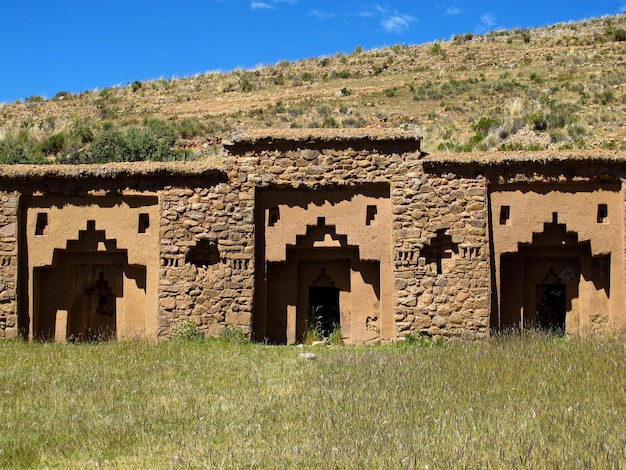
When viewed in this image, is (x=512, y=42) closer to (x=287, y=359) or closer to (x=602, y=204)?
(x=602, y=204)

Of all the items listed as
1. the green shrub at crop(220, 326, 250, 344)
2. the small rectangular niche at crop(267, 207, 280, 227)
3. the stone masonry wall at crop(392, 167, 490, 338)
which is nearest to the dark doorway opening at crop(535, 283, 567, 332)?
the stone masonry wall at crop(392, 167, 490, 338)

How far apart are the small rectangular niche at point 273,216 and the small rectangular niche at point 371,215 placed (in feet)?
5.79

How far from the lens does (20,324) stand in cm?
1404

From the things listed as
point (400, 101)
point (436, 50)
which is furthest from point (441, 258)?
point (436, 50)

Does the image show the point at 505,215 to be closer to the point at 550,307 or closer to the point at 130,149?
the point at 550,307

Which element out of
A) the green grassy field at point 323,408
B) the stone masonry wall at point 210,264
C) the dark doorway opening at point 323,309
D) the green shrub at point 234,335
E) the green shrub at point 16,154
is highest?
the green shrub at point 16,154

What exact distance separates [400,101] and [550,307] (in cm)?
1936

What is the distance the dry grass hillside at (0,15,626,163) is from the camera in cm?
2580

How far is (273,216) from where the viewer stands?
14094 mm

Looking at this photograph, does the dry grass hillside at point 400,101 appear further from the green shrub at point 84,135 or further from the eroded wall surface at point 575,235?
the eroded wall surface at point 575,235

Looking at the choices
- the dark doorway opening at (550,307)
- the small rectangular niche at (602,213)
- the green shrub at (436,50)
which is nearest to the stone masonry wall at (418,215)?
the dark doorway opening at (550,307)

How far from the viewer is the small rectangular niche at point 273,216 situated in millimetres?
14005

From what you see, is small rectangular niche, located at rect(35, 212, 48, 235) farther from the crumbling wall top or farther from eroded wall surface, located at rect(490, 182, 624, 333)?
eroded wall surface, located at rect(490, 182, 624, 333)

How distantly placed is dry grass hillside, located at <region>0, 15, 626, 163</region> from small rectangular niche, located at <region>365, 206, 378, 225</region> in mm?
9250
